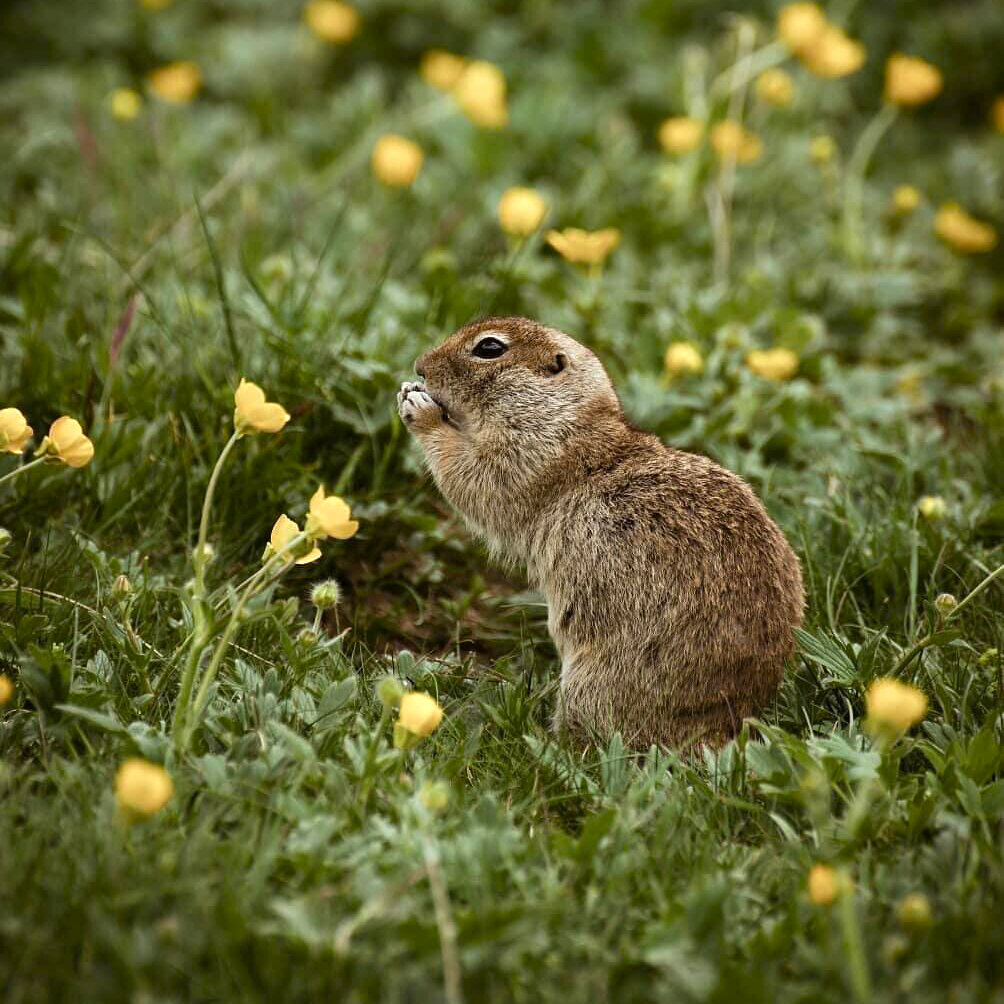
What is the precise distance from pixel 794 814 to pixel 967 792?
382 millimetres

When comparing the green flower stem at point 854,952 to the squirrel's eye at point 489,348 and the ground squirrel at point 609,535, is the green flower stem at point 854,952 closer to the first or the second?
the ground squirrel at point 609,535

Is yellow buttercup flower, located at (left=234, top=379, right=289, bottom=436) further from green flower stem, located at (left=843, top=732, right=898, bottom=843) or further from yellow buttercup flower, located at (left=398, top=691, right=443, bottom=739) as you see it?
green flower stem, located at (left=843, top=732, right=898, bottom=843)

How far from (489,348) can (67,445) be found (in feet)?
4.75

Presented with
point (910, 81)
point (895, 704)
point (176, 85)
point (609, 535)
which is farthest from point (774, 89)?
point (895, 704)

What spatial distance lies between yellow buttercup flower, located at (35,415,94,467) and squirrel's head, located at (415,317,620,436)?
1276mm

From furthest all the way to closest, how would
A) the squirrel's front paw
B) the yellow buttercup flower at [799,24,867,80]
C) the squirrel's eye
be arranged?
the yellow buttercup flower at [799,24,867,80] < the squirrel's eye < the squirrel's front paw

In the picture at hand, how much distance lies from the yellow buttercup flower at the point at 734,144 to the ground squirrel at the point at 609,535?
257 centimetres

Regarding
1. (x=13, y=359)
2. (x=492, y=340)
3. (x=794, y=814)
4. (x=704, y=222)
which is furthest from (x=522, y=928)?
(x=704, y=222)

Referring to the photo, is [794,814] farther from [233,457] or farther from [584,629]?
[233,457]

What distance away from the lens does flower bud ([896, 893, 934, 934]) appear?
7.80ft

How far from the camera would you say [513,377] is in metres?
3.95

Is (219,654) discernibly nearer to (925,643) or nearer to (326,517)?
(326,517)

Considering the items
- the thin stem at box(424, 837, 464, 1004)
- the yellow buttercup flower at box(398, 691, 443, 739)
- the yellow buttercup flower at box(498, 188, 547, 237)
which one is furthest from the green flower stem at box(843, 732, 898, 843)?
the yellow buttercup flower at box(498, 188, 547, 237)

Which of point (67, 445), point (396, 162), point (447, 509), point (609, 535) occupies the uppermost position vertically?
point (67, 445)
